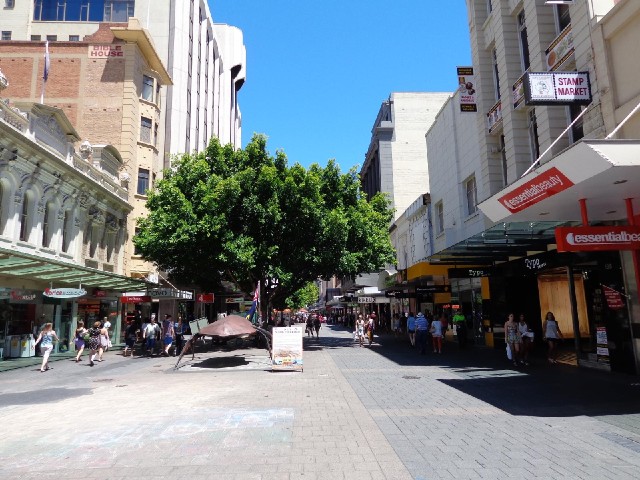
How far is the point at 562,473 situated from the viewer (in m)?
5.50

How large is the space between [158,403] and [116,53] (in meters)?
30.4

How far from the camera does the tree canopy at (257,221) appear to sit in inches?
869

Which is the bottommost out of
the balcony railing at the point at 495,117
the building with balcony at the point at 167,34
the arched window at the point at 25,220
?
the arched window at the point at 25,220

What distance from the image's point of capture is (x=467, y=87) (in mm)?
20969

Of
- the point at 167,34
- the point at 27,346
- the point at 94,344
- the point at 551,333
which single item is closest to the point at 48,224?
the point at 27,346

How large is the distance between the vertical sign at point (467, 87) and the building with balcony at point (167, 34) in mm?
24991

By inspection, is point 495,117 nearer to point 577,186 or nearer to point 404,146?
point 577,186

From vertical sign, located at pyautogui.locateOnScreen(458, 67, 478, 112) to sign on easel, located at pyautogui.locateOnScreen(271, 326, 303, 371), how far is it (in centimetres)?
1298

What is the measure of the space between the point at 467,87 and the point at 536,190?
13251 millimetres

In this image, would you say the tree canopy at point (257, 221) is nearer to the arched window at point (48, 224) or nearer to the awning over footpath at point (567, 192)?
the arched window at point (48, 224)

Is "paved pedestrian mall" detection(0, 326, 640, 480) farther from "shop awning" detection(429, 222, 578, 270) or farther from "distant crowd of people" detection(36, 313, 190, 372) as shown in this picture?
"distant crowd of people" detection(36, 313, 190, 372)

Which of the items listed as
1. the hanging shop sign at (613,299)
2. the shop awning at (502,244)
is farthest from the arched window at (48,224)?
the hanging shop sign at (613,299)

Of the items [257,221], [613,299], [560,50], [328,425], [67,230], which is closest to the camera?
[328,425]

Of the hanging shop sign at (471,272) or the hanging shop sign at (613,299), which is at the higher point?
the hanging shop sign at (471,272)
